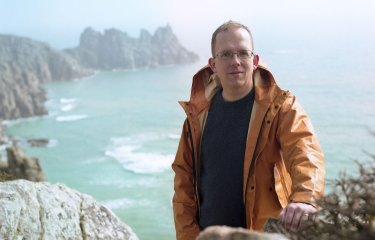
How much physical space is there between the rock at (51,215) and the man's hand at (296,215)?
2896 millimetres

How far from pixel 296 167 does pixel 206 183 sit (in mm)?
1130

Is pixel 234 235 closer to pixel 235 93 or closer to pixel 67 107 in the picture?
pixel 235 93

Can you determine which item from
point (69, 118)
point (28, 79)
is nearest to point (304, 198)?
point (69, 118)

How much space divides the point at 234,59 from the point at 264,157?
860mm

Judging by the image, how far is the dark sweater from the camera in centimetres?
414

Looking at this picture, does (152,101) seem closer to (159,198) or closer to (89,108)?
(89,108)

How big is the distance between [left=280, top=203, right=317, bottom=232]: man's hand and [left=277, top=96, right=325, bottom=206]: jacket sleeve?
0.35ft

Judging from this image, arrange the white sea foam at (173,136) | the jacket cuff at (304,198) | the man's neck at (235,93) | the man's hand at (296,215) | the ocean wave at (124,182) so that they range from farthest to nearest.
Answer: the white sea foam at (173,136)
the ocean wave at (124,182)
the man's neck at (235,93)
the jacket cuff at (304,198)
the man's hand at (296,215)

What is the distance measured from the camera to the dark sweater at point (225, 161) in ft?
13.6

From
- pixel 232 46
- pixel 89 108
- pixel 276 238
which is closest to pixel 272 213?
pixel 232 46

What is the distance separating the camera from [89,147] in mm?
81750

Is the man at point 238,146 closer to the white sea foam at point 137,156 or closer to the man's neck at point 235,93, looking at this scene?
the man's neck at point 235,93

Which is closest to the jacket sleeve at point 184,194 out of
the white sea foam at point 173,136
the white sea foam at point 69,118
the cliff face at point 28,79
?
the white sea foam at point 173,136

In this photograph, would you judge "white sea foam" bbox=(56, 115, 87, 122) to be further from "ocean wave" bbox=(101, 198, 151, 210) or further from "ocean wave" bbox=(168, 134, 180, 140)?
"ocean wave" bbox=(101, 198, 151, 210)
